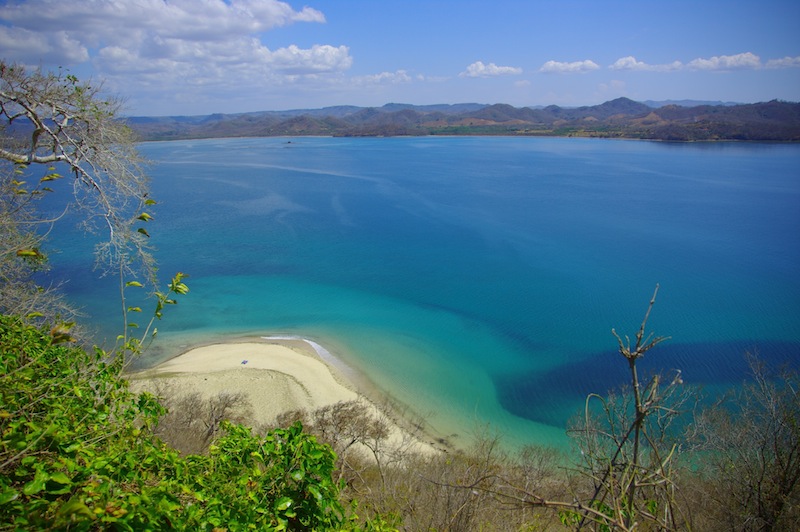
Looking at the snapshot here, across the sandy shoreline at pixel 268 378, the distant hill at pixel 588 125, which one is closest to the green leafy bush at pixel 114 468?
the sandy shoreline at pixel 268 378

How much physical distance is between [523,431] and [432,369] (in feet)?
12.3

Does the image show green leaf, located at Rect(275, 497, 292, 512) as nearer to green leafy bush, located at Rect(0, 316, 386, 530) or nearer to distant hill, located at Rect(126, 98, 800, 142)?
green leafy bush, located at Rect(0, 316, 386, 530)

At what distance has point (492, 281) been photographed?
2167cm

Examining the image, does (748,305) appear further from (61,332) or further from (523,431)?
(61,332)

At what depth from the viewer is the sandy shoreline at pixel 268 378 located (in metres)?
12.3

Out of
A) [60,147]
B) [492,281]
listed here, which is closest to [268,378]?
[60,147]

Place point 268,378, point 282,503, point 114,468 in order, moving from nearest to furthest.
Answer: point 114,468 < point 282,503 < point 268,378

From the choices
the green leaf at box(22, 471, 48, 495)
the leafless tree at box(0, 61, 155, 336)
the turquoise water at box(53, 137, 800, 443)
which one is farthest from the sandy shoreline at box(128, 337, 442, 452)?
the green leaf at box(22, 471, 48, 495)

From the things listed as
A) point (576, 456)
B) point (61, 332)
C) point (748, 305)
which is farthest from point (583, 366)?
point (61, 332)

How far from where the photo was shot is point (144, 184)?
6.21 m

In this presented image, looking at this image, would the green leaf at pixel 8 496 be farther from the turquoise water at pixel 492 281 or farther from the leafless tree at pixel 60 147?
the turquoise water at pixel 492 281

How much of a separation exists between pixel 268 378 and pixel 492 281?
470 inches

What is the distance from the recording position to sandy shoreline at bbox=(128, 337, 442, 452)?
12.3 meters

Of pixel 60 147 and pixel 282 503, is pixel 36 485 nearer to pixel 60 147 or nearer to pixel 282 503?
pixel 282 503
